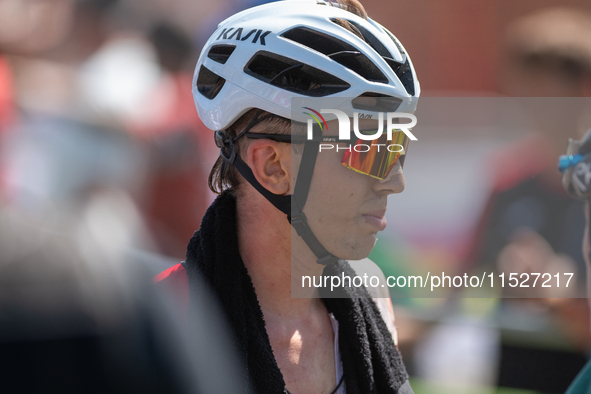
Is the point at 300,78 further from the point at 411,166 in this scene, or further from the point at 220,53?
the point at 411,166

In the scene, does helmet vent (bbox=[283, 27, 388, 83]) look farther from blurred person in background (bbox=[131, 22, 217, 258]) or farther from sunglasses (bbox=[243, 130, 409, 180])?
blurred person in background (bbox=[131, 22, 217, 258])

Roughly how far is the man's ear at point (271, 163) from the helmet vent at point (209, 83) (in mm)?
297

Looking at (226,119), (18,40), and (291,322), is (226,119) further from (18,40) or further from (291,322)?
(18,40)

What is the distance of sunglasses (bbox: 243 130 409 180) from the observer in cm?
195

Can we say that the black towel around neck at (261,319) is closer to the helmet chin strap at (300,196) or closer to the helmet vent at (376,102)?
the helmet chin strap at (300,196)

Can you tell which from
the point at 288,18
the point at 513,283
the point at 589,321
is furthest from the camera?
the point at 513,283

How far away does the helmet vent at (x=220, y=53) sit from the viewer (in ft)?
6.88

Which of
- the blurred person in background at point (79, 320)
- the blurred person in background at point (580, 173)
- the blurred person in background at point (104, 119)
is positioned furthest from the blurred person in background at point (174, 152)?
A: the blurred person in background at point (79, 320)

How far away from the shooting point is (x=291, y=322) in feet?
7.02

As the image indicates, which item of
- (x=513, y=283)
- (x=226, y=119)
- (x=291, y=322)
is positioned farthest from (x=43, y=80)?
(x=513, y=283)

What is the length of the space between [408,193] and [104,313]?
2.77m

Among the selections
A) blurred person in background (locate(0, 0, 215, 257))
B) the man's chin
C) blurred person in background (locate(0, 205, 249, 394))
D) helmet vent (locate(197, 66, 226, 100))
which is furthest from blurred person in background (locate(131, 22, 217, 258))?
blurred person in background (locate(0, 205, 249, 394))

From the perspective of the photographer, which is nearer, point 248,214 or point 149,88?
point 248,214

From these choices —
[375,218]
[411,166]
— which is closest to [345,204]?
[375,218]
